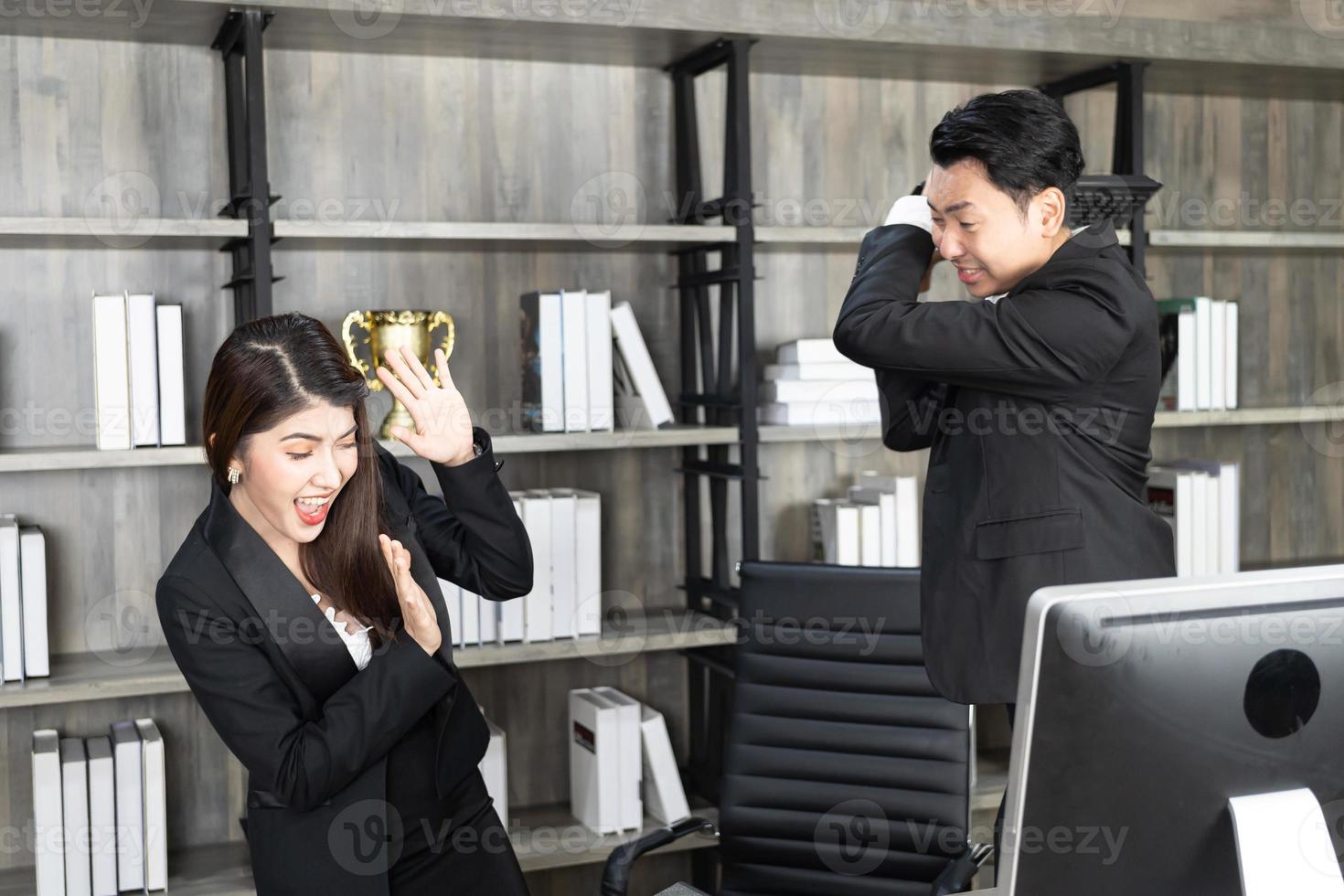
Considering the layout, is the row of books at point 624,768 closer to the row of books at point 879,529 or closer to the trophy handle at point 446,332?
the row of books at point 879,529

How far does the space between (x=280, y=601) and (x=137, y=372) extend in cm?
95

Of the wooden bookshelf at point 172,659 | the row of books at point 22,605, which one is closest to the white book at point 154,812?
the wooden bookshelf at point 172,659

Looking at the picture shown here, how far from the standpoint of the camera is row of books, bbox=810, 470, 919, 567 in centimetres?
288

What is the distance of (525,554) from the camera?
Result: 1882 mm

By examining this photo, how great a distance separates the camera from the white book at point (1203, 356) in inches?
121

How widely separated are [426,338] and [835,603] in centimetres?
99

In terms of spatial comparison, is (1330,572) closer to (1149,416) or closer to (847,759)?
(1149,416)

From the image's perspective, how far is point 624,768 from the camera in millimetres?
2711

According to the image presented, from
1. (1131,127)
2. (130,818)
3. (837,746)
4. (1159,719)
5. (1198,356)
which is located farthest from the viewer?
(1198,356)

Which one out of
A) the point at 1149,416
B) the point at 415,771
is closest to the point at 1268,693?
the point at 1149,416

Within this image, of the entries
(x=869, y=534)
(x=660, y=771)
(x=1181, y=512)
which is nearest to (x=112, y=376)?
(x=660, y=771)

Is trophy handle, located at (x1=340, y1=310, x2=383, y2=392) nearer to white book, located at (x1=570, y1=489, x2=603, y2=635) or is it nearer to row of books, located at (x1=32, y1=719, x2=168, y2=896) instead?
white book, located at (x1=570, y1=489, x2=603, y2=635)

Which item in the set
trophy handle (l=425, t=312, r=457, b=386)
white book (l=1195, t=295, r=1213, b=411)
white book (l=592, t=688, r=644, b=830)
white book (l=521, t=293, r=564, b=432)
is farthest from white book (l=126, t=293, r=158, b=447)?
white book (l=1195, t=295, r=1213, b=411)

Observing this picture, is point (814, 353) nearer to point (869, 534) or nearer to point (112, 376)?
point (869, 534)
